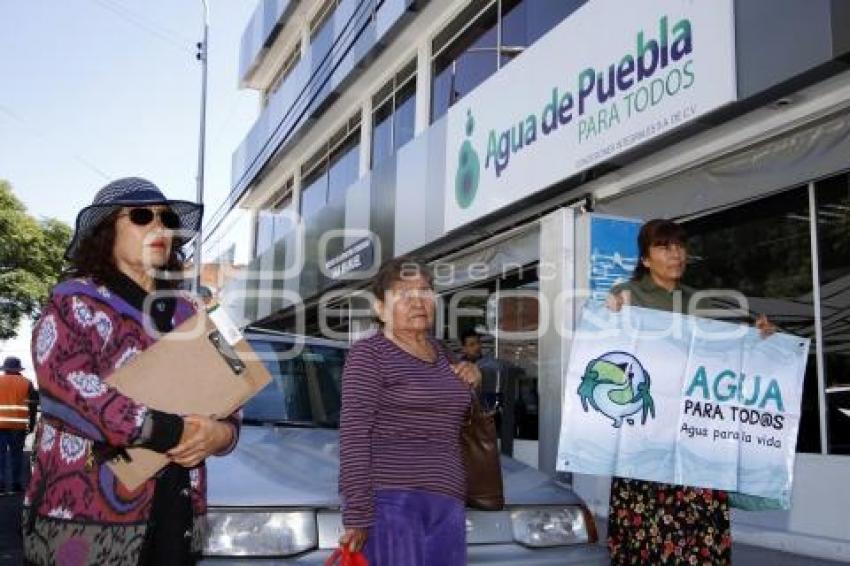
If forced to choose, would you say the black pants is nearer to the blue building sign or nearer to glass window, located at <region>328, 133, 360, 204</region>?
the blue building sign

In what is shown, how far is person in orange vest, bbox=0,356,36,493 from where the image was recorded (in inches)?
390

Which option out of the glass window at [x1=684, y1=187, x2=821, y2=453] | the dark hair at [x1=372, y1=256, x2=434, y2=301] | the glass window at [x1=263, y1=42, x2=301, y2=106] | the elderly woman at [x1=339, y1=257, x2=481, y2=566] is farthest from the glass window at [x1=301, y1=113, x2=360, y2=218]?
the elderly woman at [x1=339, y1=257, x2=481, y2=566]

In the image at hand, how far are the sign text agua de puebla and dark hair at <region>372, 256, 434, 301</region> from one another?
13.0ft

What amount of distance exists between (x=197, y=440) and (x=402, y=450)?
81cm

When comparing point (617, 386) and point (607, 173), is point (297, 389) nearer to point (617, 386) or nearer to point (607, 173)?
point (617, 386)

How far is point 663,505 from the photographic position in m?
3.20

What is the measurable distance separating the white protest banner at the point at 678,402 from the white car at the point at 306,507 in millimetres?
321

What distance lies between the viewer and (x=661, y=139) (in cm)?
691

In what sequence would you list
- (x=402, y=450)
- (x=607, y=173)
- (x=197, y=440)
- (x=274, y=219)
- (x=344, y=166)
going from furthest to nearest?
(x=274, y=219), (x=344, y=166), (x=607, y=173), (x=402, y=450), (x=197, y=440)

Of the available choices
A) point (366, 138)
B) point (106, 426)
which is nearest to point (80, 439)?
point (106, 426)

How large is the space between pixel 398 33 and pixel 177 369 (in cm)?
1205

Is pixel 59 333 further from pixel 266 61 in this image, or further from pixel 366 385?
pixel 266 61

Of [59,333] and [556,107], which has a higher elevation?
[556,107]

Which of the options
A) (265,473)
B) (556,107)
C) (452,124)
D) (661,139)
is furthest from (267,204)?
(265,473)
